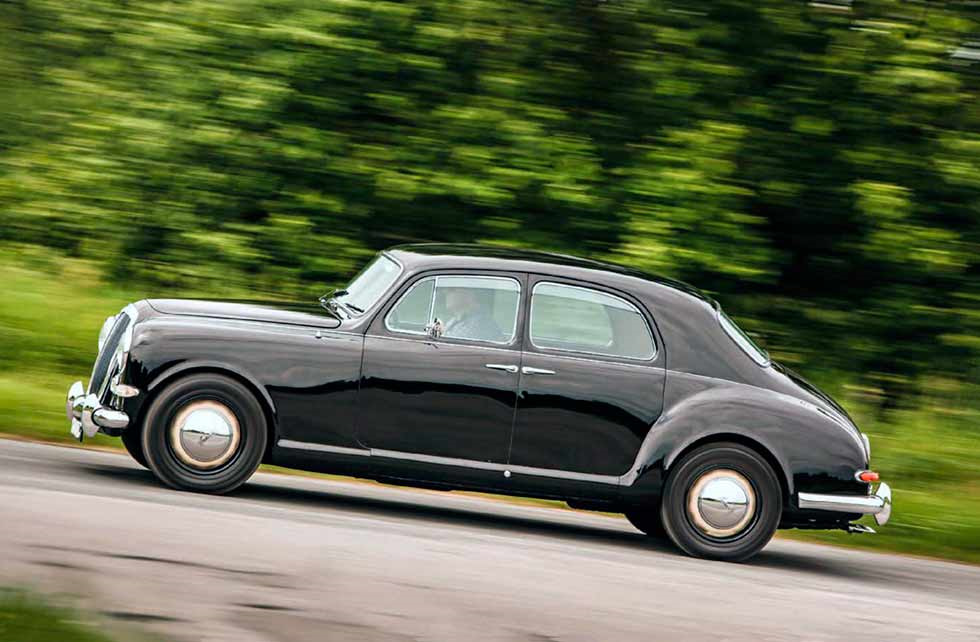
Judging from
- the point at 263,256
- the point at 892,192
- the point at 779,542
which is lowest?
the point at 779,542

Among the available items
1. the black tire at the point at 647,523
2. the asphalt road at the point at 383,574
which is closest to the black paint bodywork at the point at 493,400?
the asphalt road at the point at 383,574

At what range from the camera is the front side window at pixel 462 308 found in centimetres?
805

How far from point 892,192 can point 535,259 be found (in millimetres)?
7156

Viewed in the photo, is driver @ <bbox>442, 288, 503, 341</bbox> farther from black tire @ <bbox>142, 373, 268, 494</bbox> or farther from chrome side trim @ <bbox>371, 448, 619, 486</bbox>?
black tire @ <bbox>142, 373, 268, 494</bbox>

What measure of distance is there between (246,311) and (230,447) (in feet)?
2.83

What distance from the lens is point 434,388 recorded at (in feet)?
25.9

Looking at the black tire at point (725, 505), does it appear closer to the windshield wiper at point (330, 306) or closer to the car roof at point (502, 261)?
the car roof at point (502, 261)

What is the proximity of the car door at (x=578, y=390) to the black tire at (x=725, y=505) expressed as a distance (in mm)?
368

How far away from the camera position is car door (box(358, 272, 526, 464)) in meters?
7.89

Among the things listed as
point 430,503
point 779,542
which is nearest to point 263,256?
point 430,503

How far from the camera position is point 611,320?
826 centimetres

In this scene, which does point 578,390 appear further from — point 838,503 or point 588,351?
point 838,503

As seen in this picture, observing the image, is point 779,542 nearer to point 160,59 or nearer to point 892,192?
point 892,192

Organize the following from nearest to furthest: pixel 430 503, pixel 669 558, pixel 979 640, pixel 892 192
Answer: pixel 979 640 → pixel 669 558 → pixel 430 503 → pixel 892 192
